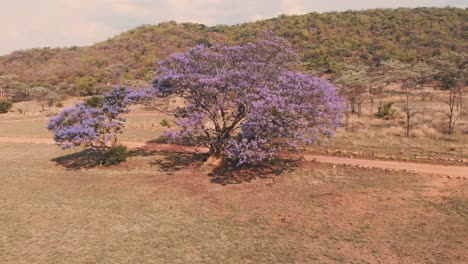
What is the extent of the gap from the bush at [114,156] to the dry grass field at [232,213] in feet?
1.75

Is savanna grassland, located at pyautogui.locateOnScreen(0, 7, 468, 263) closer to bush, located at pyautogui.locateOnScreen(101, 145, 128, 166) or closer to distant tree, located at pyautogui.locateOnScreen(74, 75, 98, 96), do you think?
bush, located at pyautogui.locateOnScreen(101, 145, 128, 166)

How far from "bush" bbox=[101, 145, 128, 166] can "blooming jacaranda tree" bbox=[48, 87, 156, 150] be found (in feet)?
2.41

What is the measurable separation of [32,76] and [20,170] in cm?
8769

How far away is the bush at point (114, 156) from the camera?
2166cm

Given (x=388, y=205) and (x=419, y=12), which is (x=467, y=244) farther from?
(x=419, y=12)

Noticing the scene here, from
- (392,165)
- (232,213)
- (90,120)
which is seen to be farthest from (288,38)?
(232,213)

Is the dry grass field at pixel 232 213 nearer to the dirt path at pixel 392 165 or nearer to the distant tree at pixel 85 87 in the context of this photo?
the dirt path at pixel 392 165

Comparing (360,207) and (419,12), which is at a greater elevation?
(419,12)

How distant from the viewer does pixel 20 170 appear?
21328mm

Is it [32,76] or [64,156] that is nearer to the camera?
[64,156]

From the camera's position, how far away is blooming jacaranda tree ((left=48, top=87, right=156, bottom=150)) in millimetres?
20609

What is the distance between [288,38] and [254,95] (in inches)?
3181

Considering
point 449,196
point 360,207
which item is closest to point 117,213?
point 360,207

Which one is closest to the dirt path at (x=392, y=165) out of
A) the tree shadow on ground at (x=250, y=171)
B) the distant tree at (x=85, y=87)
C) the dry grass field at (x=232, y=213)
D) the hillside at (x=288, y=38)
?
the dry grass field at (x=232, y=213)
